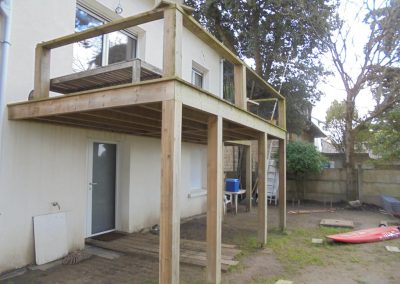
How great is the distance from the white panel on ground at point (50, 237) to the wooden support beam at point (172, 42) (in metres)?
3.18

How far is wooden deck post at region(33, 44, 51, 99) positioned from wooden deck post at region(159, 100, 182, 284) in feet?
6.83

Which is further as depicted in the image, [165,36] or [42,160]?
[42,160]

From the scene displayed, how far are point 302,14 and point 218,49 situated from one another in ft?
32.7

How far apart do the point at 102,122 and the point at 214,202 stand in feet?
7.28

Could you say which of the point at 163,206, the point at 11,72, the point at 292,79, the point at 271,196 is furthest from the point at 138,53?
the point at 292,79

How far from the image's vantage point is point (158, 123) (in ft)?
18.1

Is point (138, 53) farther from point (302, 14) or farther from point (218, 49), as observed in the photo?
point (302, 14)

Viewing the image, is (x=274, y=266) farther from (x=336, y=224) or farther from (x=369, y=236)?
(x=336, y=224)

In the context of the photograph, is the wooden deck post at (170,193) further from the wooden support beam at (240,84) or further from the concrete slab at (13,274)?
the concrete slab at (13,274)

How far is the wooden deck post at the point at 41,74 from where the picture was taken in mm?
4477

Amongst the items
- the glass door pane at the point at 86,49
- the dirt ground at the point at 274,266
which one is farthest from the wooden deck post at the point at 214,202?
the glass door pane at the point at 86,49

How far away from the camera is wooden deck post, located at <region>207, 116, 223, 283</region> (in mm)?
4270

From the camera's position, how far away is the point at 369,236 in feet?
22.5

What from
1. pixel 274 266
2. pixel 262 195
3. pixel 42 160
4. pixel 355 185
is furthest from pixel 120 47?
pixel 355 185
